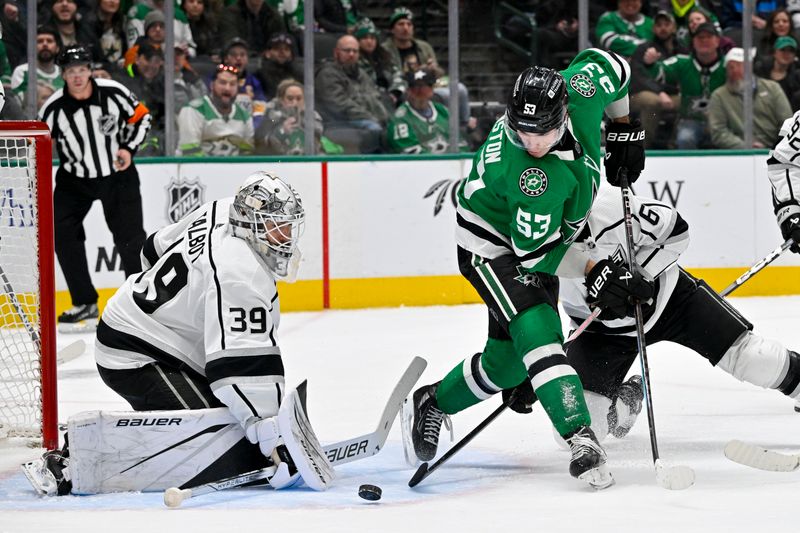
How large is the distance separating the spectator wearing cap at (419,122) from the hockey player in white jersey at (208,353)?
11.8 ft

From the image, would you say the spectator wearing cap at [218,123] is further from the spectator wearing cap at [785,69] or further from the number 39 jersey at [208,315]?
the number 39 jersey at [208,315]

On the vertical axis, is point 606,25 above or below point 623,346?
above

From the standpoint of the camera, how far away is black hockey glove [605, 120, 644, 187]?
3732 millimetres

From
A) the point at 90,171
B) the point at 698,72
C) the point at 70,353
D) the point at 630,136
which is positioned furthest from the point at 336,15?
the point at 630,136

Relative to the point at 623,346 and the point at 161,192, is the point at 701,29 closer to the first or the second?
the point at 161,192

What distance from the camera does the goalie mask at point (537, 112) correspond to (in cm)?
321

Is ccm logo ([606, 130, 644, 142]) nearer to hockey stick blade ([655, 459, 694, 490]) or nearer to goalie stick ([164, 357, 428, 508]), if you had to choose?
goalie stick ([164, 357, 428, 508])

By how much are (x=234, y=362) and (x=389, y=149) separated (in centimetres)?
400

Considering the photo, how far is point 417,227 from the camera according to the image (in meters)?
6.97

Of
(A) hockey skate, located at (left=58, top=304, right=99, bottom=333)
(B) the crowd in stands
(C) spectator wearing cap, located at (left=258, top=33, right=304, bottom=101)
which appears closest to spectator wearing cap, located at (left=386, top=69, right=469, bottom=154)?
(B) the crowd in stands

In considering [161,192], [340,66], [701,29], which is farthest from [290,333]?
[701,29]

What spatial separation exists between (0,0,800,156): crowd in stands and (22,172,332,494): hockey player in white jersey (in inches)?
136

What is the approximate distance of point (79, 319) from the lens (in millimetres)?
6371

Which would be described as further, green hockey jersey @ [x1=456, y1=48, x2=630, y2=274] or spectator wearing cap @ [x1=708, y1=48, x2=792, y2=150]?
spectator wearing cap @ [x1=708, y1=48, x2=792, y2=150]
